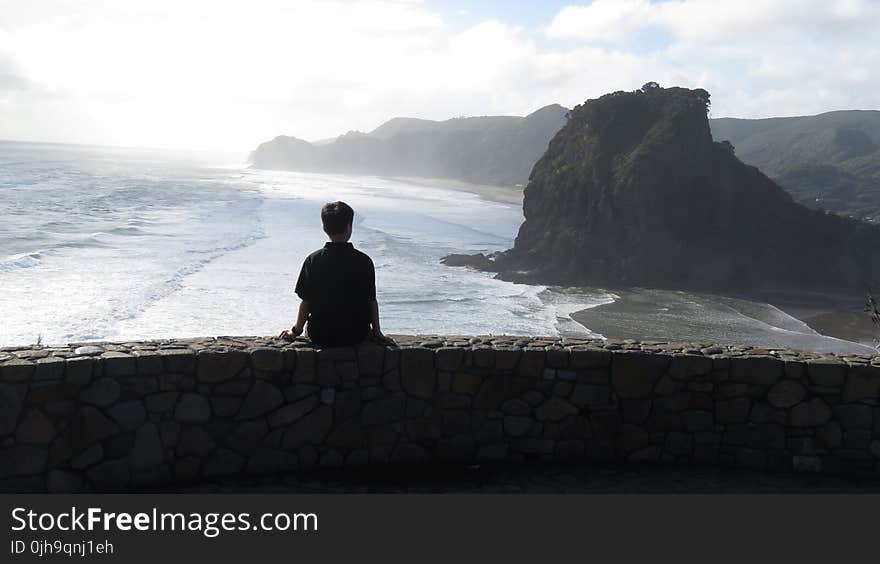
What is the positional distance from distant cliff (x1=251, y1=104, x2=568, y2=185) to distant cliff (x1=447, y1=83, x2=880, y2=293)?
81.4m

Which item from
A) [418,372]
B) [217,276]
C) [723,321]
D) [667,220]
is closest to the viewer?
[418,372]

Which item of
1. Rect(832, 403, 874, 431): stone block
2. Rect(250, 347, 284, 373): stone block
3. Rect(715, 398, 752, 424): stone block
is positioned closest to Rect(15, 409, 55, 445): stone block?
Rect(250, 347, 284, 373): stone block

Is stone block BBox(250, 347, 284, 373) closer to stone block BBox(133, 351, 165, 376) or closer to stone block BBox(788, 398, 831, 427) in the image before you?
stone block BBox(133, 351, 165, 376)

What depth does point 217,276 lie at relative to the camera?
1161 inches

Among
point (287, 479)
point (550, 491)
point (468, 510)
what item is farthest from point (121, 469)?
point (550, 491)

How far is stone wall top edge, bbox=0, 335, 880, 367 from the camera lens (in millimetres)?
4539

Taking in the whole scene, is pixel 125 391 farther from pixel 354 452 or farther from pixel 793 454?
pixel 793 454

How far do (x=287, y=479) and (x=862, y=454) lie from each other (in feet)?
12.0

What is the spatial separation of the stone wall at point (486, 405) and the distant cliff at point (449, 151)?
12483cm

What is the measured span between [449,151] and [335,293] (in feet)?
500

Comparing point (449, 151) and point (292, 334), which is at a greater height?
point (449, 151)

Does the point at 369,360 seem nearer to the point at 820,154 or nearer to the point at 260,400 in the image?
the point at 260,400

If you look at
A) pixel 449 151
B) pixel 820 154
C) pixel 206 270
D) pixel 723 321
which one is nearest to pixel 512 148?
pixel 449 151

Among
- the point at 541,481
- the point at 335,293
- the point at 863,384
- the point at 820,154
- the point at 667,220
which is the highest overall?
the point at 820,154
